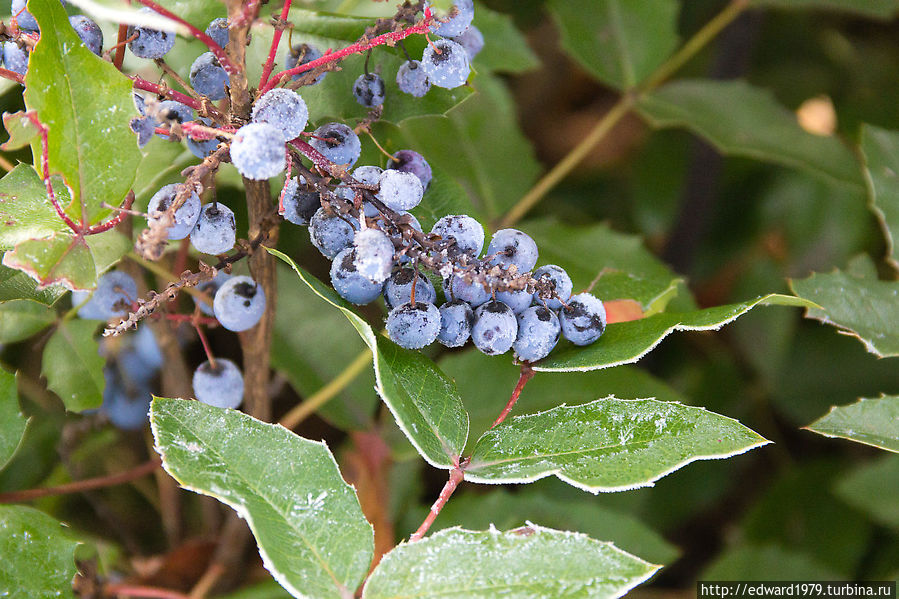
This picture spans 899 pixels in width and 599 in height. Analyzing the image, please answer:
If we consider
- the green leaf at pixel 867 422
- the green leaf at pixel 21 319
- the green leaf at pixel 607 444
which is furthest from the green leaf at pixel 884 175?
the green leaf at pixel 21 319

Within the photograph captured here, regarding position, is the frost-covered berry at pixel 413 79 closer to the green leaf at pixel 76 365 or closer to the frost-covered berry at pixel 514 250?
the frost-covered berry at pixel 514 250

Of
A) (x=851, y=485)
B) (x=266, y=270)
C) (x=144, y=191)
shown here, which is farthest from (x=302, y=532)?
(x=851, y=485)

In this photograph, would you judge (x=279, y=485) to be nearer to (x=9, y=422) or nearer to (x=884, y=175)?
(x=9, y=422)

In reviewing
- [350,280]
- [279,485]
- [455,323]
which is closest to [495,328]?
[455,323]

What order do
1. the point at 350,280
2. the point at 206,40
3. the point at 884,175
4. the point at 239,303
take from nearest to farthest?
the point at 206,40
the point at 350,280
the point at 239,303
the point at 884,175

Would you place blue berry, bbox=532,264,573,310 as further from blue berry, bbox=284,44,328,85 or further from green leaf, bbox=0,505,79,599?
green leaf, bbox=0,505,79,599

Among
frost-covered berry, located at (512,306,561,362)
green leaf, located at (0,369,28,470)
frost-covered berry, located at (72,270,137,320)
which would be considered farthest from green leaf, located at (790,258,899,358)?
green leaf, located at (0,369,28,470)

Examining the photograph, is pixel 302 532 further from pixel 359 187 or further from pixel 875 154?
→ pixel 875 154
